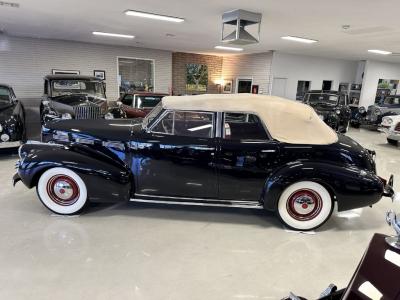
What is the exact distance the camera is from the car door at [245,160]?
318 cm

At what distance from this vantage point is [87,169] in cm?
320

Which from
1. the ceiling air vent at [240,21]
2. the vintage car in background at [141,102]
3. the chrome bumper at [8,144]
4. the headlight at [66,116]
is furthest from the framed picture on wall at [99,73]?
the ceiling air vent at [240,21]

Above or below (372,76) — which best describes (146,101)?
below

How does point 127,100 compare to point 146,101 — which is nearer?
point 146,101

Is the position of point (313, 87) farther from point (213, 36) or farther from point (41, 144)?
point (41, 144)

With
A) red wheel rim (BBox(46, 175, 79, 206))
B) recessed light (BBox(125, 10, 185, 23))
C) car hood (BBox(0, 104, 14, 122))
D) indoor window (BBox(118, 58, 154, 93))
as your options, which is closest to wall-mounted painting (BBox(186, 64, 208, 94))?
indoor window (BBox(118, 58, 154, 93))

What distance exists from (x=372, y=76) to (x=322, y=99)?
6070 mm

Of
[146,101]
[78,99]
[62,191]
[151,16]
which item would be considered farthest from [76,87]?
[62,191]

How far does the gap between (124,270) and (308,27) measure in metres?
6.31

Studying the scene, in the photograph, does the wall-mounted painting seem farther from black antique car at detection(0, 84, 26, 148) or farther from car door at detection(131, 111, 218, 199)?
car door at detection(131, 111, 218, 199)

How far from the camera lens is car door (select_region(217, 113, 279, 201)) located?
3.18 metres

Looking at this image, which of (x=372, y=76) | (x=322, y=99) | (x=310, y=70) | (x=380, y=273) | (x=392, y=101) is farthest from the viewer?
(x=372, y=76)

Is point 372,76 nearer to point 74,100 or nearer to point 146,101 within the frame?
point 146,101

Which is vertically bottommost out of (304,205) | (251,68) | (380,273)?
(304,205)
